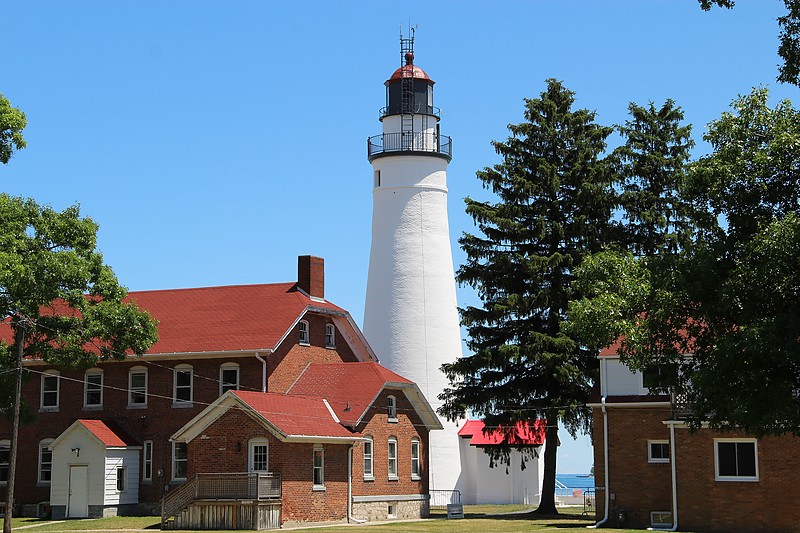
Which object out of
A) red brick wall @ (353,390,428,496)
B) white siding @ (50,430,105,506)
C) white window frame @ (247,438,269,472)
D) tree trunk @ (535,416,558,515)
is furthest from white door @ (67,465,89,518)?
tree trunk @ (535,416,558,515)

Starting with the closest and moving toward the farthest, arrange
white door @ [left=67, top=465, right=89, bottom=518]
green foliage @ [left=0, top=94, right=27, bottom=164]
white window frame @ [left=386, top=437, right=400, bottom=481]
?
1. green foliage @ [left=0, top=94, right=27, bottom=164]
2. white door @ [left=67, top=465, right=89, bottom=518]
3. white window frame @ [left=386, top=437, right=400, bottom=481]

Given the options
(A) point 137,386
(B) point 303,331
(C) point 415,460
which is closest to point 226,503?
(C) point 415,460

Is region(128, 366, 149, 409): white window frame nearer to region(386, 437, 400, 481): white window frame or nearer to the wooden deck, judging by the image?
the wooden deck

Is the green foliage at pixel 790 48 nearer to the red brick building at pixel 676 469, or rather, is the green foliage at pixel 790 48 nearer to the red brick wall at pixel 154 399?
the red brick building at pixel 676 469

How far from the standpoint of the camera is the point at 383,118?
5653cm

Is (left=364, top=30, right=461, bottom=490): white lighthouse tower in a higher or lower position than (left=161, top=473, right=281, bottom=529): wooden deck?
higher

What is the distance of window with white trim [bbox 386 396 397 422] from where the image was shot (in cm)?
4634

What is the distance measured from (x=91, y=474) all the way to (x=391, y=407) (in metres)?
11.8

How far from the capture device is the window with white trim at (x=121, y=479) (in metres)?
46.1

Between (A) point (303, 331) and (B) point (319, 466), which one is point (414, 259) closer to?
(A) point (303, 331)

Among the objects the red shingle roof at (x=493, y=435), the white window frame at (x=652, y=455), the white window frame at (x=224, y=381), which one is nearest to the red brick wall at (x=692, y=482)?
the white window frame at (x=652, y=455)

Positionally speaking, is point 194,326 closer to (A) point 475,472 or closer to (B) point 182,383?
(B) point 182,383

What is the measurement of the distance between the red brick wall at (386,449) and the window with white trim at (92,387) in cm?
1213

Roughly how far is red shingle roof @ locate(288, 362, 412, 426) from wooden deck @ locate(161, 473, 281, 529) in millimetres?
5660
